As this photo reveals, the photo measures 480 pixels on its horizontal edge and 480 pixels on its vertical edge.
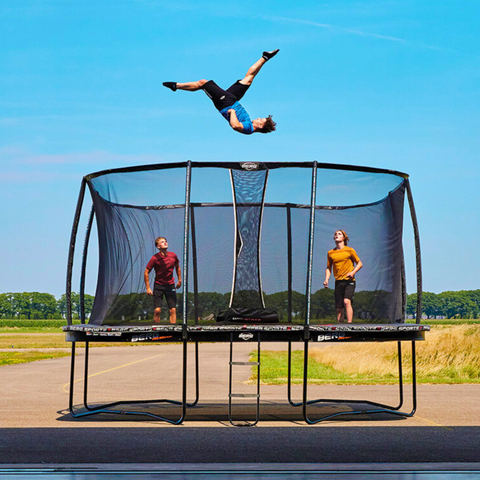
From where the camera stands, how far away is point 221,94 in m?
9.88

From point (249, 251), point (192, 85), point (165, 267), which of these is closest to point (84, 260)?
point (165, 267)

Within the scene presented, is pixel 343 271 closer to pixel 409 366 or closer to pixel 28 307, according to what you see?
pixel 409 366

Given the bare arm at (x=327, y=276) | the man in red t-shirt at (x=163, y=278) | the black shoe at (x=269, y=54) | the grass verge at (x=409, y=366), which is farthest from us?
the grass verge at (x=409, y=366)

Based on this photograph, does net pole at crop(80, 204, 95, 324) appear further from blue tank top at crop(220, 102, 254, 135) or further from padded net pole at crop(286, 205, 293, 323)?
padded net pole at crop(286, 205, 293, 323)

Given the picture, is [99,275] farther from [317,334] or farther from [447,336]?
[447,336]

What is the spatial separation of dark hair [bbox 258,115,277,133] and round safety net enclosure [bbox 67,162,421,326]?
30.1 inches

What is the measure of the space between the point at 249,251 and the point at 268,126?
216cm

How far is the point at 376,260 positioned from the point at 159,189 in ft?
11.6

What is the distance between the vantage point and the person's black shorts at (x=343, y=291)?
1067cm

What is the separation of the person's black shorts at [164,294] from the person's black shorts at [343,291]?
2.47 m

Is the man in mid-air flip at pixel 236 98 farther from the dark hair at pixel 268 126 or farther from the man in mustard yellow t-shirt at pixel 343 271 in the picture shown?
the man in mustard yellow t-shirt at pixel 343 271

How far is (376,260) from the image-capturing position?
35.8ft

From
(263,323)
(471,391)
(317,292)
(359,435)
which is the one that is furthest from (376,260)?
(471,391)

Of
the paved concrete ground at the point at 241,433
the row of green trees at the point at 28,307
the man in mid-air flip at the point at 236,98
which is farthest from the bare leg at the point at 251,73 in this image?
the row of green trees at the point at 28,307
